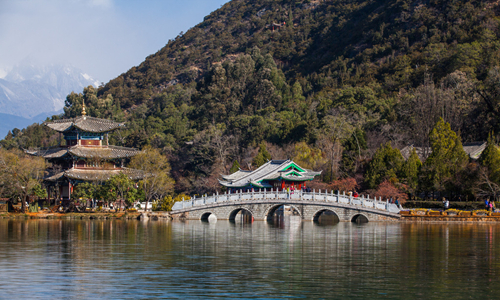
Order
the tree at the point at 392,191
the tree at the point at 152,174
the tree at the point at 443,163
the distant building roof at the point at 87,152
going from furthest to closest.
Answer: the distant building roof at the point at 87,152
the tree at the point at 152,174
the tree at the point at 392,191
the tree at the point at 443,163

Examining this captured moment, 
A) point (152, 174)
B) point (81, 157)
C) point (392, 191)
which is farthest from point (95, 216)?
point (392, 191)

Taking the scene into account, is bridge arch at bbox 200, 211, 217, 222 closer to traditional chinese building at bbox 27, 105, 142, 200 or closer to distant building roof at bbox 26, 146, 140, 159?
traditional chinese building at bbox 27, 105, 142, 200

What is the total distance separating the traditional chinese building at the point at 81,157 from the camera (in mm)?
51906

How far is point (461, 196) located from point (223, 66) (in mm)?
57226

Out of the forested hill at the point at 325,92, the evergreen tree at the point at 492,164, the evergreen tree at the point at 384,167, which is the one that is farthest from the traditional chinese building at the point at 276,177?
the evergreen tree at the point at 492,164

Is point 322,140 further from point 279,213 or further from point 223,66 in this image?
point 223,66

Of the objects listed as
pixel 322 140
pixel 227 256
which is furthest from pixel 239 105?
pixel 227 256

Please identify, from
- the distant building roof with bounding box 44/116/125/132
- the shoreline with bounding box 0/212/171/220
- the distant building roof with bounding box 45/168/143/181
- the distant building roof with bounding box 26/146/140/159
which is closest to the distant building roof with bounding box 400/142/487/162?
the shoreline with bounding box 0/212/171/220

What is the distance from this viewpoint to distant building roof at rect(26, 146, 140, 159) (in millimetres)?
53641

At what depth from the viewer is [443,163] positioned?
149ft

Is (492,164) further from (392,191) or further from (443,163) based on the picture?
(392,191)

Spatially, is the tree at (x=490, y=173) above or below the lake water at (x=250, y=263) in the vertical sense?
above

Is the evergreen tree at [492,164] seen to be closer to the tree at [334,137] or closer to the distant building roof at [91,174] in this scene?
the tree at [334,137]

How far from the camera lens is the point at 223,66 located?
97250 millimetres
